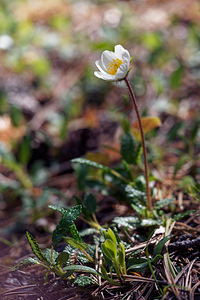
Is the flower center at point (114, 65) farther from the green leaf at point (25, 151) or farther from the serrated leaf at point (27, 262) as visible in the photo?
the green leaf at point (25, 151)

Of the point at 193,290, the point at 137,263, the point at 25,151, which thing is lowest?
the point at 193,290

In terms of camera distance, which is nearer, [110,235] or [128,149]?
[110,235]

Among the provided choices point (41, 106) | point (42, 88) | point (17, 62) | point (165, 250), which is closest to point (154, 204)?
point (165, 250)

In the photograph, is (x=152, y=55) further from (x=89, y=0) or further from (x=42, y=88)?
(x=89, y=0)

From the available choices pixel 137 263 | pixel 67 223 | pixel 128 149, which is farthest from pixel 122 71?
pixel 137 263

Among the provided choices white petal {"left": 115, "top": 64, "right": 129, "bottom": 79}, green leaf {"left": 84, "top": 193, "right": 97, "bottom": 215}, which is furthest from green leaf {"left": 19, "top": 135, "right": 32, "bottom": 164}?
white petal {"left": 115, "top": 64, "right": 129, "bottom": 79}

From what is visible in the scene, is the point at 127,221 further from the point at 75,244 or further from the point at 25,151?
the point at 25,151
